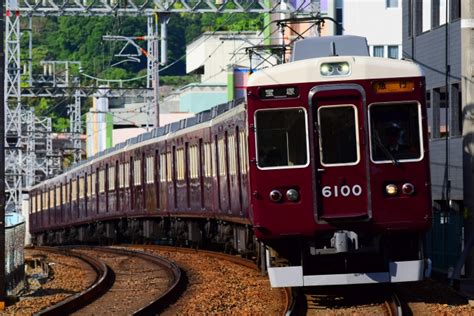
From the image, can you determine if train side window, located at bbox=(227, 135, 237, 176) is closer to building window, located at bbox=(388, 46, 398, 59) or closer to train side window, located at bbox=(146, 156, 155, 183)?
train side window, located at bbox=(146, 156, 155, 183)

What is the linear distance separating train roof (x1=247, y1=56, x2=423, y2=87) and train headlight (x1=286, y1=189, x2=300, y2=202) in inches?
48.7

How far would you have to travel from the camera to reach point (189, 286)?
1969 cm

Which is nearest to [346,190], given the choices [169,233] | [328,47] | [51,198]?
[328,47]

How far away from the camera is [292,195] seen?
50.8 ft

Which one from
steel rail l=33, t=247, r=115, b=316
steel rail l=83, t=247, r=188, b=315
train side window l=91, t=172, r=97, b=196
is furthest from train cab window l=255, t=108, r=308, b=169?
train side window l=91, t=172, r=97, b=196

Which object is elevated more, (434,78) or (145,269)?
(434,78)

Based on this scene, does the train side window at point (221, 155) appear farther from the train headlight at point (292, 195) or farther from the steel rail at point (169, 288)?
the train headlight at point (292, 195)

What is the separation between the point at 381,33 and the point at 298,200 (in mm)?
29519

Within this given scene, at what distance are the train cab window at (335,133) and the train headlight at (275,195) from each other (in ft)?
2.05

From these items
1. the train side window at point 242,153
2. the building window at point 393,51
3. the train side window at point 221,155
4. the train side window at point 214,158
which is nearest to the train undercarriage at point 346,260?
the train side window at point 242,153

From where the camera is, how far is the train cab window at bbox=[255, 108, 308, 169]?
15500 mm

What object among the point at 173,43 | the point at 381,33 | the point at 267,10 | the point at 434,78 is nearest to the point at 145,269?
the point at 434,78

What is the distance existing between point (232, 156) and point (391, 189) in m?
7.32

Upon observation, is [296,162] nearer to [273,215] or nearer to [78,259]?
[273,215]
